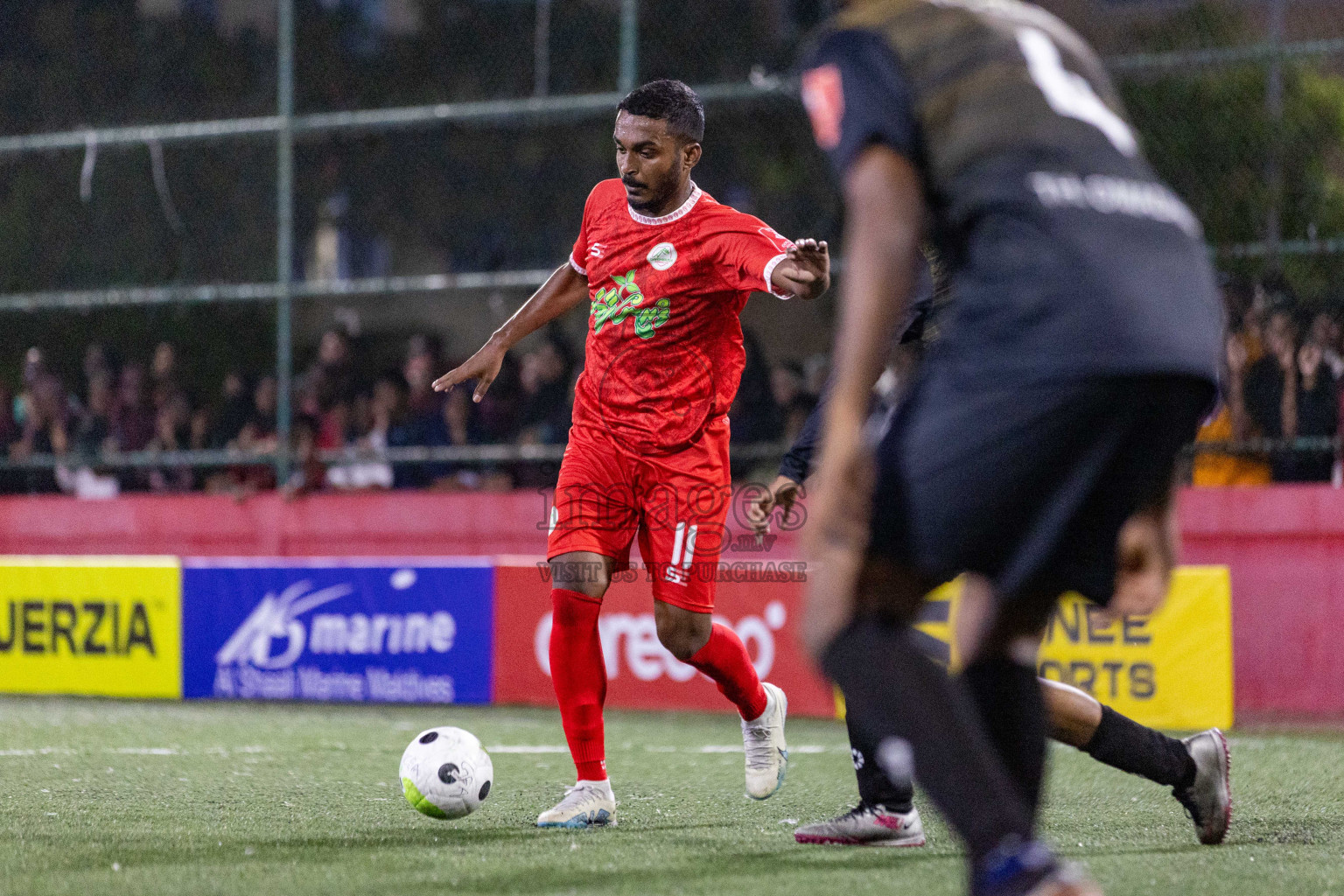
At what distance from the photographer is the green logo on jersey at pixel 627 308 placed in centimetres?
514

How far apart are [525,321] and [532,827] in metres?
1.58

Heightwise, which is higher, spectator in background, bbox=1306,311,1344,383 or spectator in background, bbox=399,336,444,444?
spectator in background, bbox=1306,311,1344,383

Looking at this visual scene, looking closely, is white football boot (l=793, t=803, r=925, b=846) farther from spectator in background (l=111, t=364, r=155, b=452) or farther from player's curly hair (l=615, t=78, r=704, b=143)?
spectator in background (l=111, t=364, r=155, b=452)

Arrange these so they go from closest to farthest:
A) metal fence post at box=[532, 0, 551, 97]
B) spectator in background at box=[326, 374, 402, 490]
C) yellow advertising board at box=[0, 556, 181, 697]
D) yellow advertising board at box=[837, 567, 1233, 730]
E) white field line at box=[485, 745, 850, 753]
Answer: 1. white field line at box=[485, 745, 850, 753]
2. yellow advertising board at box=[837, 567, 1233, 730]
3. yellow advertising board at box=[0, 556, 181, 697]
4. spectator in background at box=[326, 374, 402, 490]
5. metal fence post at box=[532, 0, 551, 97]

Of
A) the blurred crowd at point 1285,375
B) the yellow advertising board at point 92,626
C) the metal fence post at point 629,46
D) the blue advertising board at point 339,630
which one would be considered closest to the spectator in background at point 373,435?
the blue advertising board at point 339,630

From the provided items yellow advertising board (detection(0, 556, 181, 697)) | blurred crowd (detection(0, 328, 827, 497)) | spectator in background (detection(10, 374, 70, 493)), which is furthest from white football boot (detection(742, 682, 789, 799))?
spectator in background (detection(10, 374, 70, 493))

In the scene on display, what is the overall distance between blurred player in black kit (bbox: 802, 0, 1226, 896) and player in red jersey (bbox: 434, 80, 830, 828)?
2408mm

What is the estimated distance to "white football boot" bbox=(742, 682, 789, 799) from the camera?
17.0ft

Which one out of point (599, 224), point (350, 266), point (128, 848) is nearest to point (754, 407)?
point (350, 266)

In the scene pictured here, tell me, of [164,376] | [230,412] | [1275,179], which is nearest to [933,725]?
[1275,179]

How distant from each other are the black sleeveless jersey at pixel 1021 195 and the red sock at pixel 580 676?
2.65 meters

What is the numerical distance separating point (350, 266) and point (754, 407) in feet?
12.8

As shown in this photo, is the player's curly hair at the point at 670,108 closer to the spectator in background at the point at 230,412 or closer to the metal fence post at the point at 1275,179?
the metal fence post at the point at 1275,179

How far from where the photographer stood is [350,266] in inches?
506
